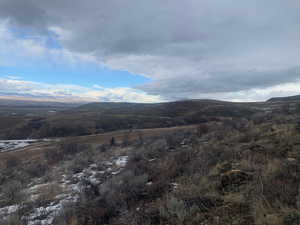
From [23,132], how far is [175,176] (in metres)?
68.9

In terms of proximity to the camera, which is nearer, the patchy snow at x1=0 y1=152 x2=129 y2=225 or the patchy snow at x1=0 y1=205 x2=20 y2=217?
the patchy snow at x1=0 y1=152 x2=129 y2=225

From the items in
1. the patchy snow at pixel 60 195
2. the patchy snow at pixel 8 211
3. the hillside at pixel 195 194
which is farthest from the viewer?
the patchy snow at pixel 8 211

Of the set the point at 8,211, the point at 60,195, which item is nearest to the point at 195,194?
the point at 60,195

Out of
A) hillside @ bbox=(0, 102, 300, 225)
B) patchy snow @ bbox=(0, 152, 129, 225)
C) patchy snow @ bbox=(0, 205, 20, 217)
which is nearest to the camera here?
hillside @ bbox=(0, 102, 300, 225)

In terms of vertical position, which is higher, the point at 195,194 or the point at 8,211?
the point at 195,194

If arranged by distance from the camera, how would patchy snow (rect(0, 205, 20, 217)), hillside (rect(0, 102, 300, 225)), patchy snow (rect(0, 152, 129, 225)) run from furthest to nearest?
patchy snow (rect(0, 205, 20, 217)), patchy snow (rect(0, 152, 129, 225)), hillside (rect(0, 102, 300, 225))

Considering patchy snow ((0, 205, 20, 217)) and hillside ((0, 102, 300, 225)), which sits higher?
hillside ((0, 102, 300, 225))

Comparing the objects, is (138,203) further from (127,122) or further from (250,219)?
(127,122)

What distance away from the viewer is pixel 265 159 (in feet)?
21.6

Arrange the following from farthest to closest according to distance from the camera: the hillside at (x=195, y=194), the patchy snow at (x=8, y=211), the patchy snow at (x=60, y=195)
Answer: the patchy snow at (x=8, y=211) < the patchy snow at (x=60, y=195) < the hillside at (x=195, y=194)

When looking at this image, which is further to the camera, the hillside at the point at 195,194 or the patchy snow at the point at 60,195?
the patchy snow at the point at 60,195

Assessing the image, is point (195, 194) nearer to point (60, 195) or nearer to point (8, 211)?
point (60, 195)

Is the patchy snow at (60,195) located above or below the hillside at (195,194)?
below

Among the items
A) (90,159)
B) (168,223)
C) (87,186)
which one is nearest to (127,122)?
(90,159)
